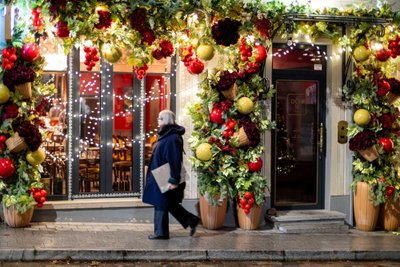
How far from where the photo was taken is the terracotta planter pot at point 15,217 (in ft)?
36.7

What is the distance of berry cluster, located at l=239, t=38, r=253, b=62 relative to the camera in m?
11.8

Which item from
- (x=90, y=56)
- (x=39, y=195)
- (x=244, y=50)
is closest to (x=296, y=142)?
(x=244, y=50)

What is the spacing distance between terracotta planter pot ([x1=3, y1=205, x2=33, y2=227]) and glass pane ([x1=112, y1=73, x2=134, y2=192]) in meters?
1.73

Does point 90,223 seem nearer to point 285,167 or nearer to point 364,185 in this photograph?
point 285,167

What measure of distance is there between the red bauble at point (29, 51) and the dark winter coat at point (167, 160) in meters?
2.32

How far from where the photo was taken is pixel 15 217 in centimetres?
1119

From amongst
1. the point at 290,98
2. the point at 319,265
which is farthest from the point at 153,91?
the point at 319,265

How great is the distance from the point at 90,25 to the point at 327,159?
511 cm

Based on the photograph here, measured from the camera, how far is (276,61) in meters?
13.0

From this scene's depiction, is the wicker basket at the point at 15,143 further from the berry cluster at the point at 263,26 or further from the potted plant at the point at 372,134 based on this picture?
the potted plant at the point at 372,134

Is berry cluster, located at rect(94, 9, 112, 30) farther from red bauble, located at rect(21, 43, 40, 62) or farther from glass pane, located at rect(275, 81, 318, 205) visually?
glass pane, located at rect(275, 81, 318, 205)

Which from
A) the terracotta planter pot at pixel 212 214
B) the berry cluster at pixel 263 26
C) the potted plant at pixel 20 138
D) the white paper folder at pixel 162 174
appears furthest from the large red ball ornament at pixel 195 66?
the potted plant at pixel 20 138

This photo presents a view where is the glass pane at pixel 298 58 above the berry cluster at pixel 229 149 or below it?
above

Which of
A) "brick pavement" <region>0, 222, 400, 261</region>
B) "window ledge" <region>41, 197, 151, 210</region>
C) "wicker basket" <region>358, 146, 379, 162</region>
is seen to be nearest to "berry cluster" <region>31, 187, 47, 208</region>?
"brick pavement" <region>0, 222, 400, 261</region>
